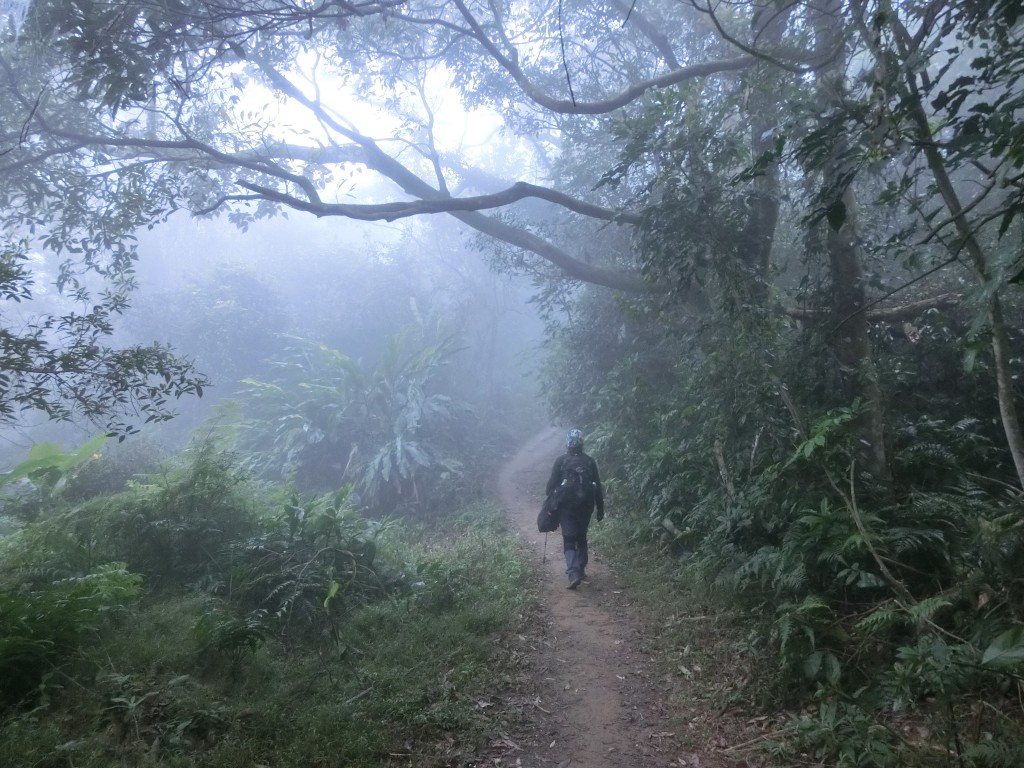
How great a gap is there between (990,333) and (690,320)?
222 inches

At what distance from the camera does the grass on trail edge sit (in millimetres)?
3859

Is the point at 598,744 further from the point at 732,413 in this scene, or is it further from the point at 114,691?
the point at 732,413

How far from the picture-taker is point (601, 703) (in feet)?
16.7

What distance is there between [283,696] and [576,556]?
4073 mm

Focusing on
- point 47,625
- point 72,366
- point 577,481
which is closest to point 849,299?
point 577,481

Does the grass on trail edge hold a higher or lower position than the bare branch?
lower

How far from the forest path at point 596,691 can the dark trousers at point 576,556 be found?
19 centimetres

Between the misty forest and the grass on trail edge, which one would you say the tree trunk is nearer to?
the misty forest

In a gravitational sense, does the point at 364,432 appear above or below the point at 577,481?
above

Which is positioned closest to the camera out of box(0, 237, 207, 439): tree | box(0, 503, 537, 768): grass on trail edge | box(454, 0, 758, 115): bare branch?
box(0, 503, 537, 768): grass on trail edge

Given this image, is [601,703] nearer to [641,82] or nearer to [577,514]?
[577,514]

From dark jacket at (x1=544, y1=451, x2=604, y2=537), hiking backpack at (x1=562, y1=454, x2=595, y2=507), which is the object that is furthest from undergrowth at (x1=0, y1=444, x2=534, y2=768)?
hiking backpack at (x1=562, y1=454, x2=595, y2=507)

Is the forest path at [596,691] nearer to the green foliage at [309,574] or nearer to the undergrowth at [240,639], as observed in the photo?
the undergrowth at [240,639]

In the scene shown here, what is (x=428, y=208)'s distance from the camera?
9977mm
